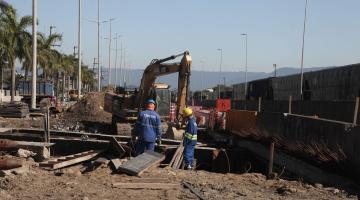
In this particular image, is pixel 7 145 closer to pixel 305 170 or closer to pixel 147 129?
pixel 147 129

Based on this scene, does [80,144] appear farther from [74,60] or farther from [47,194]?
[74,60]

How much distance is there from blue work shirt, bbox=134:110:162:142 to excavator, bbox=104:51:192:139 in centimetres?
852

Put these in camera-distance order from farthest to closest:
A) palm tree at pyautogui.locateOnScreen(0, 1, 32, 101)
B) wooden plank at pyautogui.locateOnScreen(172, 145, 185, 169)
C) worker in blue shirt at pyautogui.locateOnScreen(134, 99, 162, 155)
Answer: palm tree at pyautogui.locateOnScreen(0, 1, 32, 101)
wooden plank at pyautogui.locateOnScreen(172, 145, 185, 169)
worker in blue shirt at pyautogui.locateOnScreen(134, 99, 162, 155)

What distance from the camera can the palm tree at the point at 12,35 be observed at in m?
47.4

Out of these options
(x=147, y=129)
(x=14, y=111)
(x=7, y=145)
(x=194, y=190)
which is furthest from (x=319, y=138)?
(x=14, y=111)

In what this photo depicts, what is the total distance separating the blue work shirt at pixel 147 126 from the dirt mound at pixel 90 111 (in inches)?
908

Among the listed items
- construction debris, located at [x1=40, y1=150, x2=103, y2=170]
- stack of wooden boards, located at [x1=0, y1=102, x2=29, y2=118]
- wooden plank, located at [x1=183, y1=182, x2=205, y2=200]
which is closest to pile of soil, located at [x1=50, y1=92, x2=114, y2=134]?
stack of wooden boards, located at [x1=0, y1=102, x2=29, y2=118]

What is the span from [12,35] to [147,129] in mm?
37503

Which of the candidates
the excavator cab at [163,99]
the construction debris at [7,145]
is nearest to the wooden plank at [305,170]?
the construction debris at [7,145]

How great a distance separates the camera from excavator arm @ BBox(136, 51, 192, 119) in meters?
22.7

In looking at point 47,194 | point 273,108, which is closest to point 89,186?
point 47,194

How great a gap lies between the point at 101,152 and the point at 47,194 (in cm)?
675

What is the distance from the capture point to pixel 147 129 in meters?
13.8

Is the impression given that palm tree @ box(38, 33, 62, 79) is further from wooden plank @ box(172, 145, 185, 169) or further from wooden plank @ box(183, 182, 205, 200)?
wooden plank @ box(183, 182, 205, 200)
